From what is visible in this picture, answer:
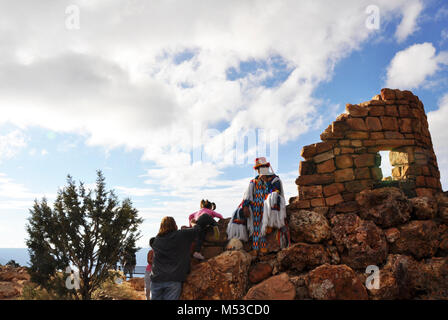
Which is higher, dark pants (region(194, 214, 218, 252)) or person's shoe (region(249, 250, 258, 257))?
dark pants (region(194, 214, 218, 252))

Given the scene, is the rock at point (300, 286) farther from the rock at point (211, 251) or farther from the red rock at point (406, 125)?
the red rock at point (406, 125)

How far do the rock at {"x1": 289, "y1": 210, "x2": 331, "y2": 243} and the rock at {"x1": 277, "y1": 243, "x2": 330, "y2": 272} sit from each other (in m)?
0.18

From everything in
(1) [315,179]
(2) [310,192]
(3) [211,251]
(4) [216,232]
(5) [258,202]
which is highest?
(1) [315,179]

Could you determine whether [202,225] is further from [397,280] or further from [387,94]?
[387,94]

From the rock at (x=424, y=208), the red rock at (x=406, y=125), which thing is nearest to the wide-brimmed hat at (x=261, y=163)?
the rock at (x=424, y=208)

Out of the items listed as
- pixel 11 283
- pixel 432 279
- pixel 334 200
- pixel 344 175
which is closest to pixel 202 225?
pixel 334 200

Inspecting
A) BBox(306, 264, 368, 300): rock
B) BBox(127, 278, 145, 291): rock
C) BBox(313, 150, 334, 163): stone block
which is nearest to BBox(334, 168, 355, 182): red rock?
BBox(313, 150, 334, 163): stone block

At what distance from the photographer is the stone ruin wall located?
5902 mm

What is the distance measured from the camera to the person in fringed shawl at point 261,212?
5.43 meters

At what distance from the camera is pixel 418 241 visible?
17.1 ft

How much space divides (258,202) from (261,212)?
0.66 feet

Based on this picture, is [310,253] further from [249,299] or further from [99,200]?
[99,200]

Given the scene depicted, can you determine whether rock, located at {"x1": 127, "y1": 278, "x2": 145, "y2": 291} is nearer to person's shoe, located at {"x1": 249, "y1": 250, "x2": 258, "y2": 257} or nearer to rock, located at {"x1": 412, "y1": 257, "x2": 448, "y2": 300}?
person's shoe, located at {"x1": 249, "y1": 250, "x2": 258, "y2": 257}
